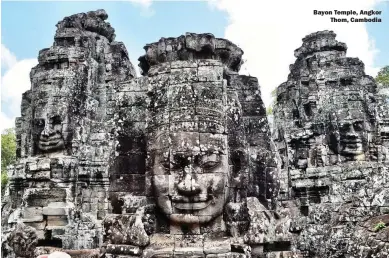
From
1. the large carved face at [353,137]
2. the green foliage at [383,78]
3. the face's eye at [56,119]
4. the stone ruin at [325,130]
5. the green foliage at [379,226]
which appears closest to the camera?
the green foliage at [379,226]

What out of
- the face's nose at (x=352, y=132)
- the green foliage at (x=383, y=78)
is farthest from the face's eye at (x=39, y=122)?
the green foliage at (x=383, y=78)

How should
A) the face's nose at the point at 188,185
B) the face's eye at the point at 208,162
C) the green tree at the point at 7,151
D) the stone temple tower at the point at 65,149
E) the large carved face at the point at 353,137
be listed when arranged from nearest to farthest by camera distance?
1. the face's nose at the point at 188,185
2. the face's eye at the point at 208,162
3. the stone temple tower at the point at 65,149
4. the large carved face at the point at 353,137
5. the green tree at the point at 7,151

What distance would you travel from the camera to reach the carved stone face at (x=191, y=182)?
550 centimetres

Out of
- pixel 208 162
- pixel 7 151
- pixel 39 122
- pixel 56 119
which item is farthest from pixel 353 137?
pixel 7 151

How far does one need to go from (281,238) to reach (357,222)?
189 centimetres

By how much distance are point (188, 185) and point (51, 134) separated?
6694mm

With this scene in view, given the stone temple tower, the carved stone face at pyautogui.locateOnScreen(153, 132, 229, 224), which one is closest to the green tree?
the stone temple tower

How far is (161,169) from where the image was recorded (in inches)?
223

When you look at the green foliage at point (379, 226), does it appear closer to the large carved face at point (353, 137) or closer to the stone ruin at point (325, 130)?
the stone ruin at point (325, 130)

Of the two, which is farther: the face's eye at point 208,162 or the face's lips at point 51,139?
the face's lips at point 51,139

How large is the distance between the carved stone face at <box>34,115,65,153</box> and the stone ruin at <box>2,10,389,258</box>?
0.08 ft

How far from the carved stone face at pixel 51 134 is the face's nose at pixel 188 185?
21.3ft

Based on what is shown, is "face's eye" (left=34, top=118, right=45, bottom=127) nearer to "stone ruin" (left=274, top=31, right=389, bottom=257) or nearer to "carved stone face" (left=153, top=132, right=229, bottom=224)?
"stone ruin" (left=274, top=31, right=389, bottom=257)

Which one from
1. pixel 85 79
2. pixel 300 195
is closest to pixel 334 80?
pixel 300 195
